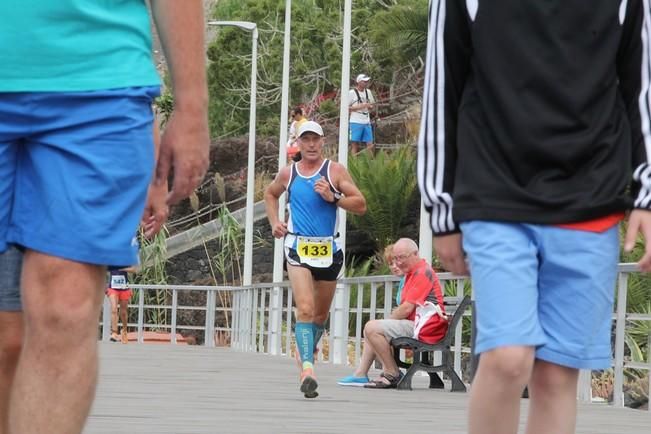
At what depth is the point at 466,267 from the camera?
17.5ft

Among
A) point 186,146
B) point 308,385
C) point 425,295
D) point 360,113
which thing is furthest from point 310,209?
point 360,113

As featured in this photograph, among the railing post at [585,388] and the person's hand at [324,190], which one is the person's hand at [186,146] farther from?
the railing post at [585,388]

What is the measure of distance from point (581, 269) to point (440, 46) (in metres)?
0.72

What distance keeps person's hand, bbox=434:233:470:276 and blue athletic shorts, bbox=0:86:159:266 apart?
101cm

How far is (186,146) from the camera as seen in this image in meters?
4.79

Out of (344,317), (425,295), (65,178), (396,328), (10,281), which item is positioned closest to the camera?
(65,178)

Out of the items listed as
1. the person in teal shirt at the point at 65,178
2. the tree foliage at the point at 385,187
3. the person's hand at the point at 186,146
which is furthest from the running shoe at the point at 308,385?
the tree foliage at the point at 385,187

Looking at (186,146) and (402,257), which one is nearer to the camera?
(186,146)

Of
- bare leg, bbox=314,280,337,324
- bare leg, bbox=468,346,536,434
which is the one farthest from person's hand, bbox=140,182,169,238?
bare leg, bbox=314,280,337,324

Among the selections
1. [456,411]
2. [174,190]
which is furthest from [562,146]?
[456,411]

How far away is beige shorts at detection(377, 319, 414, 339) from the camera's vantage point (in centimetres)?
1898

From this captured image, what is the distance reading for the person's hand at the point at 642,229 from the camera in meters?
5.16

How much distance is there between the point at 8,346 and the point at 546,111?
1473 mm

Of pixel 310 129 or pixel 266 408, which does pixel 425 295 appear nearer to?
pixel 310 129
